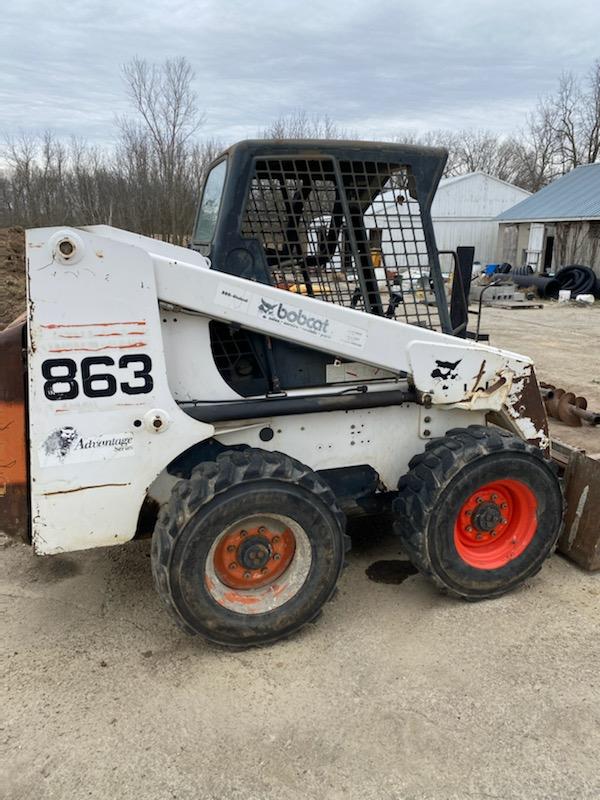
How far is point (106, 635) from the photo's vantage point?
10.3ft

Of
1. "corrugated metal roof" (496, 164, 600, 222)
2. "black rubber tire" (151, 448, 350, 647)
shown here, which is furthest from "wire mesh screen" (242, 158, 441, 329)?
"corrugated metal roof" (496, 164, 600, 222)

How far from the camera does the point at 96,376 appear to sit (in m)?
2.69

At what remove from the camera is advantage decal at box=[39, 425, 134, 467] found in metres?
2.68

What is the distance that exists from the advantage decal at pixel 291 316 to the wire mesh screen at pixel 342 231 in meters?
0.25

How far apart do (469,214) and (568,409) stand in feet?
95.7

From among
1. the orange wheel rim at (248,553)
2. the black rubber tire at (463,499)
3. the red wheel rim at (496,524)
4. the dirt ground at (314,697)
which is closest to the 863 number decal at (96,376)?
the orange wheel rim at (248,553)

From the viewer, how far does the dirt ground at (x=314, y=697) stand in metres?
2.32

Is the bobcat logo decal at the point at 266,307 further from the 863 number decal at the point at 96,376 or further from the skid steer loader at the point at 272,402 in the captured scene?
the 863 number decal at the point at 96,376

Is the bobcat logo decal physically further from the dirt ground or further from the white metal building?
the white metal building

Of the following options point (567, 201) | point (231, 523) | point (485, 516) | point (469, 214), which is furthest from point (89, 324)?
point (469, 214)

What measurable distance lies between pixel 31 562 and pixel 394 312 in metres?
2.56

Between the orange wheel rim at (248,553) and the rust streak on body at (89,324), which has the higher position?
the rust streak on body at (89,324)

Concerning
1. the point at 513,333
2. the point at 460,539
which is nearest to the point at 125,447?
the point at 460,539

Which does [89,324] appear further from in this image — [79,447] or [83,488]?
[83,488]
